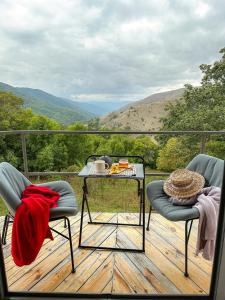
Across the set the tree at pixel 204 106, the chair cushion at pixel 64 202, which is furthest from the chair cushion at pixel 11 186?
the tree at pixel 204 106

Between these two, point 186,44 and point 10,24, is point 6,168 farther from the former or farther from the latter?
point 186,44

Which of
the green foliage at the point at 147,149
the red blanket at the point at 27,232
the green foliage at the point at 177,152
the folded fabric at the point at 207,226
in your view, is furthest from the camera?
the green foliage at the point at 177,152

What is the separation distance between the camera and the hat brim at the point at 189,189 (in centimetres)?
221

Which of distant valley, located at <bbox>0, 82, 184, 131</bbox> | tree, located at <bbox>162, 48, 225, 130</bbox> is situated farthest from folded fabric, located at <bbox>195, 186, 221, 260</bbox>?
tree, located at <bbox>162, 48, 225, 130</bbox>

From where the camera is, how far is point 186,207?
215 centimetres

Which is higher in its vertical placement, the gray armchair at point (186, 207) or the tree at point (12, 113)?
the tree at point (12, 113)

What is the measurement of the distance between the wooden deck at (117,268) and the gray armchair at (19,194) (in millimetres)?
176

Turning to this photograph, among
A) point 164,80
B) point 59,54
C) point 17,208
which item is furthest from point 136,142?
point 17,208

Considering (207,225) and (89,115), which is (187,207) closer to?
(207,225)

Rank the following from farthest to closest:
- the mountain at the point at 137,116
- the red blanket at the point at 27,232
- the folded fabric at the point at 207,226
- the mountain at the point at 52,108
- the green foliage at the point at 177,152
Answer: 1. the mountain at the point at 137,116
2. the mountain at the point at 52,108
3. the green foliage at the point at 177,152
4. the folded fabric at the point at 207,226
5. the red blanket at the point at 27,232

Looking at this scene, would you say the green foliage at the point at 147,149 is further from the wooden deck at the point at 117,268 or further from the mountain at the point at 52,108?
the wooden deck at the point at 117,268

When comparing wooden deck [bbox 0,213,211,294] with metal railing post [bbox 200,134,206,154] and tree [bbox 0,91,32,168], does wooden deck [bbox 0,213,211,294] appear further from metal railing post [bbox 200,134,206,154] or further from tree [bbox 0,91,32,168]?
tree [bbox 0,91,32,168]

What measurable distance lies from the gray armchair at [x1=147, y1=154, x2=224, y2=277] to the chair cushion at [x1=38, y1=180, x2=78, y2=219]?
665 mm

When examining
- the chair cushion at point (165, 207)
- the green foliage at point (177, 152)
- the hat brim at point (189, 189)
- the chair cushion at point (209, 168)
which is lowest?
the green foliage at point (177, 152)
